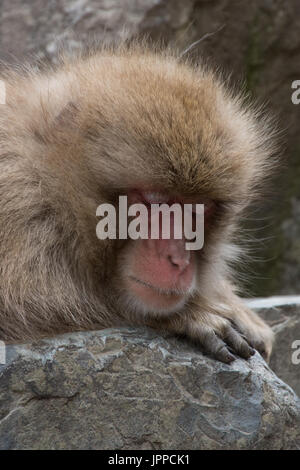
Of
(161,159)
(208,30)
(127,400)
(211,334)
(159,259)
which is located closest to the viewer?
(127,400)

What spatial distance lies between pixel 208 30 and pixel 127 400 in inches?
169

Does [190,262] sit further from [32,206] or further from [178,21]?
[178,21]

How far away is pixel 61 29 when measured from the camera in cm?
656

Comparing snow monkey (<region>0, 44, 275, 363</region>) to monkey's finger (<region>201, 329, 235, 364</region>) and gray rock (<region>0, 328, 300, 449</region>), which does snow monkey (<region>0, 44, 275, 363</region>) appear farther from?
gray rock (<region>0, 328, 300, 449</region>)

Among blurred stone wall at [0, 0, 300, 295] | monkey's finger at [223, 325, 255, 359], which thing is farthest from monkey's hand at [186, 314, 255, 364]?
blurred stone wall at [0, 0, 300, 295]

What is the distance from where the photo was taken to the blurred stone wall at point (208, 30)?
6520mm

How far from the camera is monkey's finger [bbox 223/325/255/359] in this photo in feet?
11.9

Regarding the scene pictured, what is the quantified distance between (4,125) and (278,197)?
4196mm

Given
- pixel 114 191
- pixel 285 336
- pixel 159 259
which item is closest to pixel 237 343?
pixel 159 259

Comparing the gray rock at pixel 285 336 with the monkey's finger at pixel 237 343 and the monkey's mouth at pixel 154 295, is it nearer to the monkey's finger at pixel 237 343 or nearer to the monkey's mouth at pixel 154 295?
the monkey's finger at pixel 237 343

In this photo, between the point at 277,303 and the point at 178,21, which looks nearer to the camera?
the point at 277,303

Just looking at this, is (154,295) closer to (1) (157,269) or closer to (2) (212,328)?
(1) (157,269)

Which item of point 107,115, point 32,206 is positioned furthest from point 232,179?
point 32,206

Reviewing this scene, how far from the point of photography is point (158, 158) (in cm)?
329
